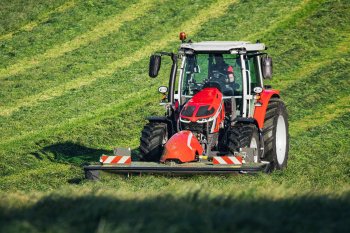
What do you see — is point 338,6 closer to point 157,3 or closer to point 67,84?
point 157,3

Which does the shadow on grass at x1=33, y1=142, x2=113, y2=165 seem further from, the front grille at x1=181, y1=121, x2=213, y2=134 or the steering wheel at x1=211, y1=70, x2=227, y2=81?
the steering wheel at x1=211, y1=70, x2=227, y2=81

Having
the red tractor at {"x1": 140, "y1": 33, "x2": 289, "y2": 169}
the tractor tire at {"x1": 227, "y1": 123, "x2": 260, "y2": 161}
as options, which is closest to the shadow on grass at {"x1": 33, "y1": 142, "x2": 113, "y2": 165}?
the red tractor at {"x1": 140, "y1": 33, "x2": 289, "y2": 169}

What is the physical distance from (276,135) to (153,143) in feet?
8.00

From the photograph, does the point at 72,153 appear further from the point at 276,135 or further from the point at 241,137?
the point at 241,137

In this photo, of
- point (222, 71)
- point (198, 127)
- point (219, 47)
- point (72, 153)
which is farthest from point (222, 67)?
point (72, 153)

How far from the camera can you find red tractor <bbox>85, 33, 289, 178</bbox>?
12.7 metres

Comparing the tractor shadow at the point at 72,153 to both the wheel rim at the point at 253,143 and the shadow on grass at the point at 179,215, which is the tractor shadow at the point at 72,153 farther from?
the shadow on grass at the point at 179,215

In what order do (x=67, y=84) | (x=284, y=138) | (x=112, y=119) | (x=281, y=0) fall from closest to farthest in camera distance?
(x=284, y=138) → (x=112, y=119) → (x=67, y=84) → (x=281, y=0)

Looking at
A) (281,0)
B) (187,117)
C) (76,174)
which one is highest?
(281,0)

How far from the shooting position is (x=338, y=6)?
87.2ft

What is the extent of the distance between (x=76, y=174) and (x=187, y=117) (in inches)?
75.8

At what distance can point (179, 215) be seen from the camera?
7445 millimetres

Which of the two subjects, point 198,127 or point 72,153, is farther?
point 72,153

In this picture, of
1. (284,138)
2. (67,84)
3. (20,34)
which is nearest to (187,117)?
(284,138)
